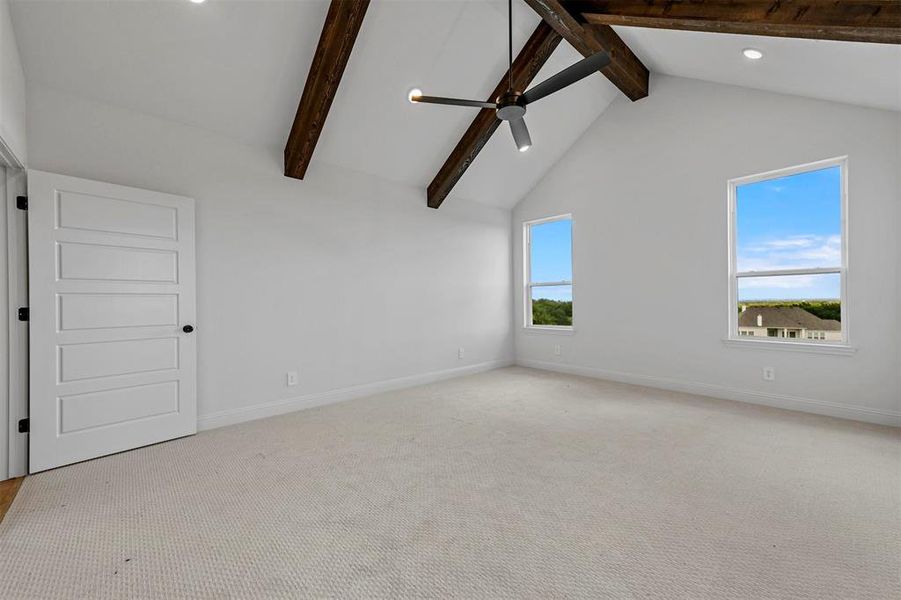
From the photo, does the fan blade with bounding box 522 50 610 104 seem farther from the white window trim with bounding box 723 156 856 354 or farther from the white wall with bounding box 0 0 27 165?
the white wall with bounding box 0 0 27 165

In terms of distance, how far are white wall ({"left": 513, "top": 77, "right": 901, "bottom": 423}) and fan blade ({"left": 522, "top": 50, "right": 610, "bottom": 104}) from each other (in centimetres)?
229

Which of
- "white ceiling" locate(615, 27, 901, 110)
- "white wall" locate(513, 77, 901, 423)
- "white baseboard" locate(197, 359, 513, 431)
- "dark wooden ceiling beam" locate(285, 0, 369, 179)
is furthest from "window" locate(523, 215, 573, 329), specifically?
"dark wooden ceiling beam" locate(285, 0, 369, 179)

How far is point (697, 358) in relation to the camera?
442 cm

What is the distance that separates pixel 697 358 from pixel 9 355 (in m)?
5.79

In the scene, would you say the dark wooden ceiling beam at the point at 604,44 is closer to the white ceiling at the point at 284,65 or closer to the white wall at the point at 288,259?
the white ceiling at the point at 284,65

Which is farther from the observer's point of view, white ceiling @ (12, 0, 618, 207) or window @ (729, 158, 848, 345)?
window @ (729, 158, 848, 345)

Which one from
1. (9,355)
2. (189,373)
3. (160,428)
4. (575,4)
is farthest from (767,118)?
(9,355)

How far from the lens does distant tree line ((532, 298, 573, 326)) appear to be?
5699mm

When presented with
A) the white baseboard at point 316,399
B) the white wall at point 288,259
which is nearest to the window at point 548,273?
the white wall at point 288,259

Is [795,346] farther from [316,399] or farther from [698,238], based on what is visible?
[316,399]

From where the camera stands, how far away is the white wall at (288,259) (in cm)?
309

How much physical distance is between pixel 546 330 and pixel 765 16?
13.2ft

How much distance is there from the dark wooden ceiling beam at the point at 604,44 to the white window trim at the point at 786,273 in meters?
1.51

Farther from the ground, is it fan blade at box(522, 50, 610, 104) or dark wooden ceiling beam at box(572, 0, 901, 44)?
dark wooden ceiling beam at box(572, 0, 901, 44)
